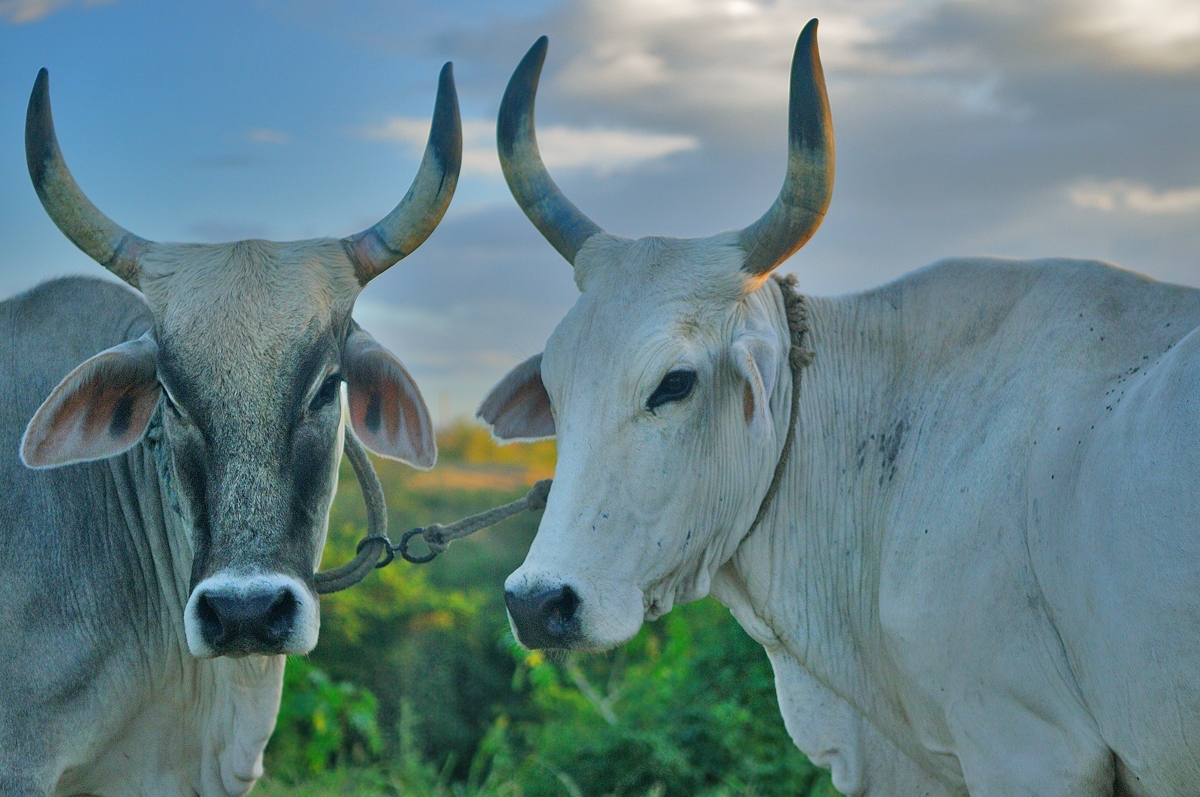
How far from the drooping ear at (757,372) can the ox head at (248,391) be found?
48.1 inches

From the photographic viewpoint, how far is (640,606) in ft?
11.0

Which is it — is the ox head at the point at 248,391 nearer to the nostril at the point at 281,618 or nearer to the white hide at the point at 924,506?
the nostril at the point at 281,618

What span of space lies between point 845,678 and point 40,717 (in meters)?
2.59

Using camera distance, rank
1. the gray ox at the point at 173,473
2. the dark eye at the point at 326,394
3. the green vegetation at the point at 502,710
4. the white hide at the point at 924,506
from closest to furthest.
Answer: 1. the white hide at the point at 924,506
2. the gray ox at the point at 173,473
3. the dark eye at the point at 326,394
4. the green vegetation at the point at 502,710

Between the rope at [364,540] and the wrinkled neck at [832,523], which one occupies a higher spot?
the wrinkled neck at [832,523]

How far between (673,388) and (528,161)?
1122 mm

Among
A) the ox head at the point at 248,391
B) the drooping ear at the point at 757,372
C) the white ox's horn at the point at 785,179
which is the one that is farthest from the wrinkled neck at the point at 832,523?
the ox head at the point at 248,391

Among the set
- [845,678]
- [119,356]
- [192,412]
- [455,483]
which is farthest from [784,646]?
[455,483]

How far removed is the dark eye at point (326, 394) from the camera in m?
3.74

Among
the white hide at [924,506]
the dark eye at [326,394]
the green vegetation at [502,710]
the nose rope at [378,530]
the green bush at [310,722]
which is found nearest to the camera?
the white hide at [924,506]

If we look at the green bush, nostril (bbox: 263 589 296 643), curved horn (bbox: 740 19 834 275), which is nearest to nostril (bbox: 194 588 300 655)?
nostril (bbox: 263 589 296 643)

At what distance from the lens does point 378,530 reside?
173 inches

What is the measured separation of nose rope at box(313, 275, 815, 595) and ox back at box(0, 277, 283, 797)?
0.44 m

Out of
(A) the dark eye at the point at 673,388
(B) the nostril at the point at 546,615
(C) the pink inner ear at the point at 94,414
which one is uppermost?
(A) the dark eye at the point at 673,388
